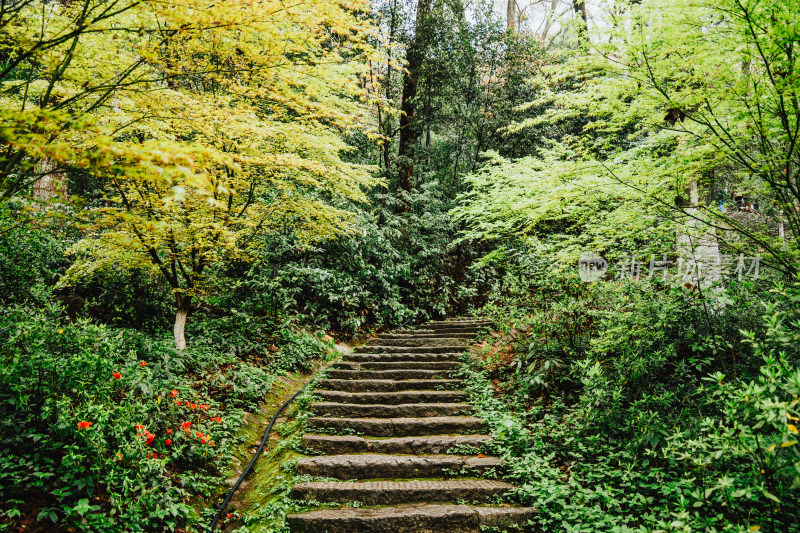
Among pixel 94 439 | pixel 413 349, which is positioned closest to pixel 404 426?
pixel 413 349

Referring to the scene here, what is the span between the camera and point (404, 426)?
4.86 metres

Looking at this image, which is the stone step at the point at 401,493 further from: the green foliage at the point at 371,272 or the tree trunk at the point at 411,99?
the tree trunk at the point at 411,99

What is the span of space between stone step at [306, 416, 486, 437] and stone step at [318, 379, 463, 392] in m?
0.92

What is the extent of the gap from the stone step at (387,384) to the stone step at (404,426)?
0.92m

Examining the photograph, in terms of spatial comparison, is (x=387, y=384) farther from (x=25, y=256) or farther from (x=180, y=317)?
(x=25, y=256)

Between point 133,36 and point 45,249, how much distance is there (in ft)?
11.0

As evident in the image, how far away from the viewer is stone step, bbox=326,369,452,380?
243 inches

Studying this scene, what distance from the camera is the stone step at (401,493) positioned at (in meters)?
3.76

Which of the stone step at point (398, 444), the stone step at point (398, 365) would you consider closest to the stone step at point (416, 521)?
the stone step at point (398, 444)

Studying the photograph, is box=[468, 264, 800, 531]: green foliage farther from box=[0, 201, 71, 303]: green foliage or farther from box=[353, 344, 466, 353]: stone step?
box=[0, 201, 71, 303]: green foliage

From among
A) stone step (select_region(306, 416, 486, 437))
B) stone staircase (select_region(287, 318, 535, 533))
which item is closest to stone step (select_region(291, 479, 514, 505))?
stone staircase (select_region(287, 318, 535, 533))

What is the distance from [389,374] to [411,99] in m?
8.89

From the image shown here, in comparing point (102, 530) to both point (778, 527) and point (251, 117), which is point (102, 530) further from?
point (778, 527)

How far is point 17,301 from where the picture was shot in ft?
16.8
